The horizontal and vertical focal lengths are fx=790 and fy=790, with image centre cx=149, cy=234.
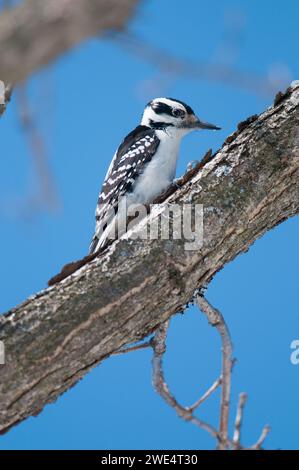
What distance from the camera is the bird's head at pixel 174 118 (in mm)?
6012

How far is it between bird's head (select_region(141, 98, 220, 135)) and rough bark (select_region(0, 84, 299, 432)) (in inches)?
74.7

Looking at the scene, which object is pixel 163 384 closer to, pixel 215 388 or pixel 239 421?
pixel 215 388

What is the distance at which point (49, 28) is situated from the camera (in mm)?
2406

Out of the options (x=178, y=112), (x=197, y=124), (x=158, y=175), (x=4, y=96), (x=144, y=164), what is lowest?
(x=4, y=96)

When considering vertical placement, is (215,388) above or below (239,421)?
above

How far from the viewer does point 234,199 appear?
12.8 ft

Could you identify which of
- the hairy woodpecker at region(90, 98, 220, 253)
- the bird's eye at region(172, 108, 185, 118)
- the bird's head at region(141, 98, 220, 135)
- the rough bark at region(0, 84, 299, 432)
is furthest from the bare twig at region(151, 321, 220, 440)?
the bird's eye at region(172, 108, 185, 118)

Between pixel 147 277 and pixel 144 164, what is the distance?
1995 mm

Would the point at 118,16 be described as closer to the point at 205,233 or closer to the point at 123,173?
the point at 205,233

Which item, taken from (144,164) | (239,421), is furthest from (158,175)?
(239,421)

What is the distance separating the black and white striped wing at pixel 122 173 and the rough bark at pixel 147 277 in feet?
4.52

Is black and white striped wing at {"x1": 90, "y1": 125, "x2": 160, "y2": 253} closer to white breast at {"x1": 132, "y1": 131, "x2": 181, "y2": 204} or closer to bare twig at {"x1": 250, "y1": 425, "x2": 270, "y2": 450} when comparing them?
white breast at {"x1": 132, "y1": 131, "x2": 181, "y2": 204}

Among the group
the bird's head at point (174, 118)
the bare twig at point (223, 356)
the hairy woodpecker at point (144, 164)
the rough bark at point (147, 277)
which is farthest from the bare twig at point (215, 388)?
the bird's head at point (174, 118)

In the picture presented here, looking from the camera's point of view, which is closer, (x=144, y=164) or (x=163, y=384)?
(x=163, y=384)
